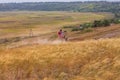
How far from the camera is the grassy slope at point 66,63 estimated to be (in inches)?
858

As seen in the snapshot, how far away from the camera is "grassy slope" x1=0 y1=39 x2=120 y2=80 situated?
21797mm

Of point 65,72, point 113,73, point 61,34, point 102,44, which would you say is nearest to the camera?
point 113,73

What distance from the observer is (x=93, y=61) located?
2325cm

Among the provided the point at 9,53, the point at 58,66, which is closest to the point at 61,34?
the point at 9,53

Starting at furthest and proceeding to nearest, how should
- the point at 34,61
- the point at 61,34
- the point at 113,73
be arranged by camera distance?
the point at 61,34, the point at 34,61, the point at 113,73

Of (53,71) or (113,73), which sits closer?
(113,73)

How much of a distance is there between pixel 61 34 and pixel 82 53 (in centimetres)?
1480

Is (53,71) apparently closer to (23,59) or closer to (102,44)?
(23,59)

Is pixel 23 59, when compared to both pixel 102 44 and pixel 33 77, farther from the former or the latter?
pixel 102 44

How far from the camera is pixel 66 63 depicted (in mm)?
23516

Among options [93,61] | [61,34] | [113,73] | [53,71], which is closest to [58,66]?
[53,71]

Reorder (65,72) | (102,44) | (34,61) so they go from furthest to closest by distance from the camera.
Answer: (102,44) < (34,61) < (65,72)

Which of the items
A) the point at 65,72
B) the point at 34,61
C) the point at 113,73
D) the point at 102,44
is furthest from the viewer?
the point at 102,44

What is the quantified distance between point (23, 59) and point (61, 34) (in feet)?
47.8
